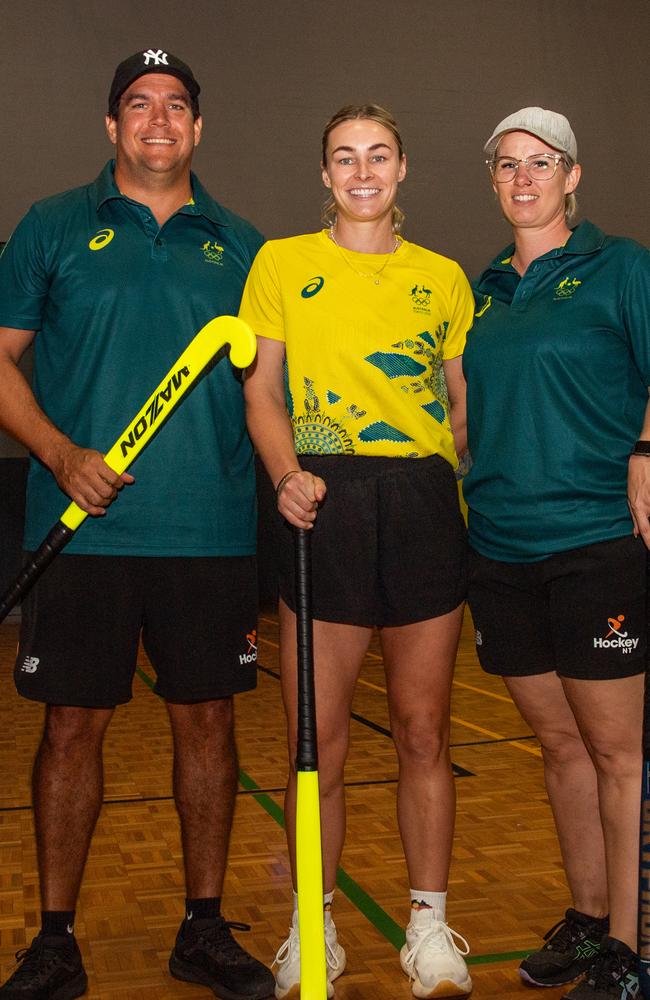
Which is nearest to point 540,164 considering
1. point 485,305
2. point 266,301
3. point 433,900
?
point 485,305

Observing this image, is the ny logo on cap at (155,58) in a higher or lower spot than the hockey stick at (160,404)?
higher

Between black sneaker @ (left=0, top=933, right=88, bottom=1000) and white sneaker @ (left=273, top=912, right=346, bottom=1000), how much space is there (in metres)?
0.33

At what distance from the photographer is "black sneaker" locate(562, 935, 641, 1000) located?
66.3 inches

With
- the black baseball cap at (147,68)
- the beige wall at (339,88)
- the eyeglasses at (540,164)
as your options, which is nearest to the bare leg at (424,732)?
the eyeglasses at (540,164)

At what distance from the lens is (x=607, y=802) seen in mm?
1737

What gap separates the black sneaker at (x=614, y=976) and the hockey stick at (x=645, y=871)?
5 cm

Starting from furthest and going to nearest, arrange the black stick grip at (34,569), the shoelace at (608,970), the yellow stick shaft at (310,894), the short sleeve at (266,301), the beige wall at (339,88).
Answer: the beige wall at (339,88), the short sleeve at (266,301), the shoelace at (608,970), the black stick grip at (34,569), the yellow stick shaft at (310,894)

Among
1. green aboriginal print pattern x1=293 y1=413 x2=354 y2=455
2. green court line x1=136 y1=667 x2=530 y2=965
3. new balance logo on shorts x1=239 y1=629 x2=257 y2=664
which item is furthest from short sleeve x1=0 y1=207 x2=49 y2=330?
green court line x1=136 y1=667 x2=530 y2=965

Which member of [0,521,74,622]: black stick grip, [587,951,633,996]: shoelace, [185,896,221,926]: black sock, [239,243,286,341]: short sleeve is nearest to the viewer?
[0,521,74,622]: black stick grip

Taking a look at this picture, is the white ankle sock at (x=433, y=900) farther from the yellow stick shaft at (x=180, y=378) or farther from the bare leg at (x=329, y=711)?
the yellow stick shaft at (x=180, y=378)

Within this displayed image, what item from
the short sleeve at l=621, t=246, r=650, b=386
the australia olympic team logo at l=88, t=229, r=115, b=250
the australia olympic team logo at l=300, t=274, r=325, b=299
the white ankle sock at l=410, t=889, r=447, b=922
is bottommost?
the white ankle sock at l=410, t=889, r=447, b=922

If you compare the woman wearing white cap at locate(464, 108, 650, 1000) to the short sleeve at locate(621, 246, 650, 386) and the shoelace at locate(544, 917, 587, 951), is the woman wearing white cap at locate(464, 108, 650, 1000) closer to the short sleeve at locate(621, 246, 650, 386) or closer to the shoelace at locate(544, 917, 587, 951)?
the short sleeve at locate(621, 246, 650, 386)

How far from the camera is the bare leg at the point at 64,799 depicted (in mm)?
1824

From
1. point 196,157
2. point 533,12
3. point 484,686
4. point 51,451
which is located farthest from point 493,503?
point 533,12
